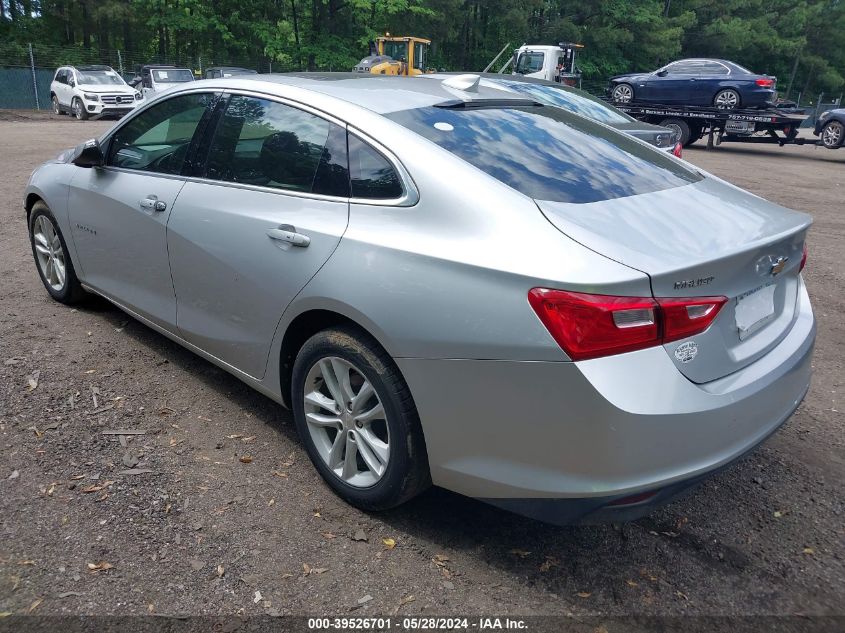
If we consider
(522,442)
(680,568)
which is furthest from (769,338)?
(522,442)

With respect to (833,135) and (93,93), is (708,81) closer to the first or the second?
(833,135)

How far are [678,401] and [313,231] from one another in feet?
5.05

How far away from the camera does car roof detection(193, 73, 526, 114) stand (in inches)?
121

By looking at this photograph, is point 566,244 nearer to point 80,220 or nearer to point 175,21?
point 80,220

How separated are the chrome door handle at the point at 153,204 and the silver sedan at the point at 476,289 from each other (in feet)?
0.06

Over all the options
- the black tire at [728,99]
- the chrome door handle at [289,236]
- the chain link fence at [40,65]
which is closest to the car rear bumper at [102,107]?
the chain link fence at [40,65]

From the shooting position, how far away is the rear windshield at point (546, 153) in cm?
264

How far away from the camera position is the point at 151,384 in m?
3.98

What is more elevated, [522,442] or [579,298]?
[579,298]

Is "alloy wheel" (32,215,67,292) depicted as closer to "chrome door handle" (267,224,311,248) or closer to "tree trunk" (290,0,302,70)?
"chrome door handle" (267,224,311,248)

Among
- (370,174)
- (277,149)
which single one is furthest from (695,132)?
(370,174)

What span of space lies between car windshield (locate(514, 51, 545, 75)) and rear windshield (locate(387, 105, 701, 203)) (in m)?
23.8

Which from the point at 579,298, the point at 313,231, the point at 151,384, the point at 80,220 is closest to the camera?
the point at 579,298

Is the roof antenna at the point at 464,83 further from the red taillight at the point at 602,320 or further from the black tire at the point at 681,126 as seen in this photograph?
the black tire at the point at 681,126
